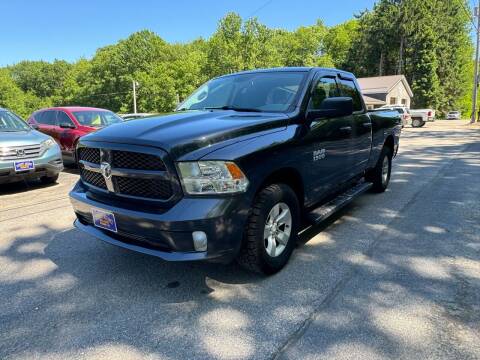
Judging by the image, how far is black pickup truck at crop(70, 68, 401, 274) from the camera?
110 inches

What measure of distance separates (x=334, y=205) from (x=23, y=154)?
5.55 meters

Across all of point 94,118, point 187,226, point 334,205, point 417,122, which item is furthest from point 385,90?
point 187,226

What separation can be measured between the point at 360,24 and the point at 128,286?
227ft

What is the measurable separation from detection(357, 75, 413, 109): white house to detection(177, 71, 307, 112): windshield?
4287 centimetres

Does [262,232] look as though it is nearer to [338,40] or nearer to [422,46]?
[422,46]

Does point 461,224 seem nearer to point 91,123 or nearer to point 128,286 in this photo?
point 128,286

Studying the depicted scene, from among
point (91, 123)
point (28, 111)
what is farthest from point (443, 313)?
point (28, 111)

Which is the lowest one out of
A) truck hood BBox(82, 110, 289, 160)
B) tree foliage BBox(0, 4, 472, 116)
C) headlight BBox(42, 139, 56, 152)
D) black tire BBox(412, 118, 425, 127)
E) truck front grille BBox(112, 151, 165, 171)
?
black tire BBox(412, 118, 425, 127)

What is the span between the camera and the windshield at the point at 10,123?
7.60 m

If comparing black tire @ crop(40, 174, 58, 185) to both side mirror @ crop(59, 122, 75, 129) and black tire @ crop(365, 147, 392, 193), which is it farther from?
black tire @ crop(365, 147, 392, 193)

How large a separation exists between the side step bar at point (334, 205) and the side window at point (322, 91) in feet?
3.62

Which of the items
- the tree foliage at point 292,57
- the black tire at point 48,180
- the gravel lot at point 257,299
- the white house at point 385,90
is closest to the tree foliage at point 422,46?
the tree foliage at point 292,57

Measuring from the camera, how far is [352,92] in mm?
5426

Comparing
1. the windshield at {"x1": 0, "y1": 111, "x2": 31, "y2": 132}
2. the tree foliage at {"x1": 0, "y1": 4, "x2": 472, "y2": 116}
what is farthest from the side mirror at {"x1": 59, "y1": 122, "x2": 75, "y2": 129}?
the tree foliage at {"x1": 0, "y1": 4, "x2": 472, "y2": 116}
